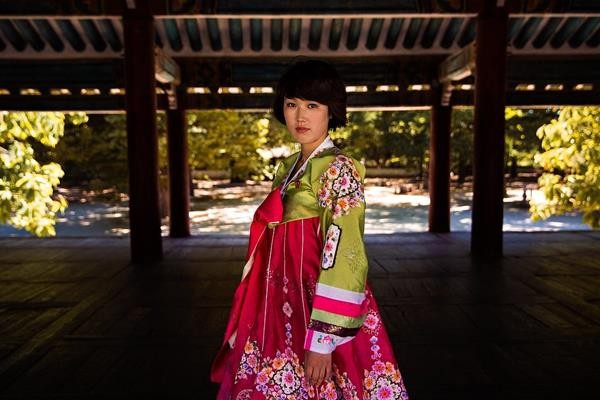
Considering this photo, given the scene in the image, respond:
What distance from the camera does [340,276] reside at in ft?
4.90

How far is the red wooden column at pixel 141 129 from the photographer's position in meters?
6.16

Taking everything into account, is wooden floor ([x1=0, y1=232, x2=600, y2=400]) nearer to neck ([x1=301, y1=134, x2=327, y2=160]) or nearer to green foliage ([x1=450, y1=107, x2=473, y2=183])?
neck ([x1=301, y1=134, x2=327, y2=160])

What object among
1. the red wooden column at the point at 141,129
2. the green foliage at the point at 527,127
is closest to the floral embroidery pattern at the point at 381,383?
the red wooden column at the point at 141,129

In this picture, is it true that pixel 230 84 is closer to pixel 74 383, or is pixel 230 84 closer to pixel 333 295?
pixel 74 383

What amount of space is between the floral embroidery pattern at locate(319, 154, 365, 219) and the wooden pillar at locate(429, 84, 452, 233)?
7.47m

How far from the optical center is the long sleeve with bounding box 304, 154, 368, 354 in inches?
58.6

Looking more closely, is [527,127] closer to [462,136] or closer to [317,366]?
[462,136]

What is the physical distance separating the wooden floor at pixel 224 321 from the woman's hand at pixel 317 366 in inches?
53.1

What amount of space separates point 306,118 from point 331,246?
39 cm

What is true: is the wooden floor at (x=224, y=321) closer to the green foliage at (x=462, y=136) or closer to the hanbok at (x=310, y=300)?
the hanbok at (x=310, y=300)

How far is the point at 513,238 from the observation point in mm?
7531

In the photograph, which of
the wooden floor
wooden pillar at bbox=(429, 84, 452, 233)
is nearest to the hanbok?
the wooden floor

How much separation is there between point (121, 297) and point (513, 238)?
5275 mm

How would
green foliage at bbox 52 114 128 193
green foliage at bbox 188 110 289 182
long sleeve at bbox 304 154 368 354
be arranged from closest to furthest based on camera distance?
long sleeve at bbox 304 154 368 354 < green foliage at bbox 52 114 128 193 < green foliage at bbox 188 110 289 182
